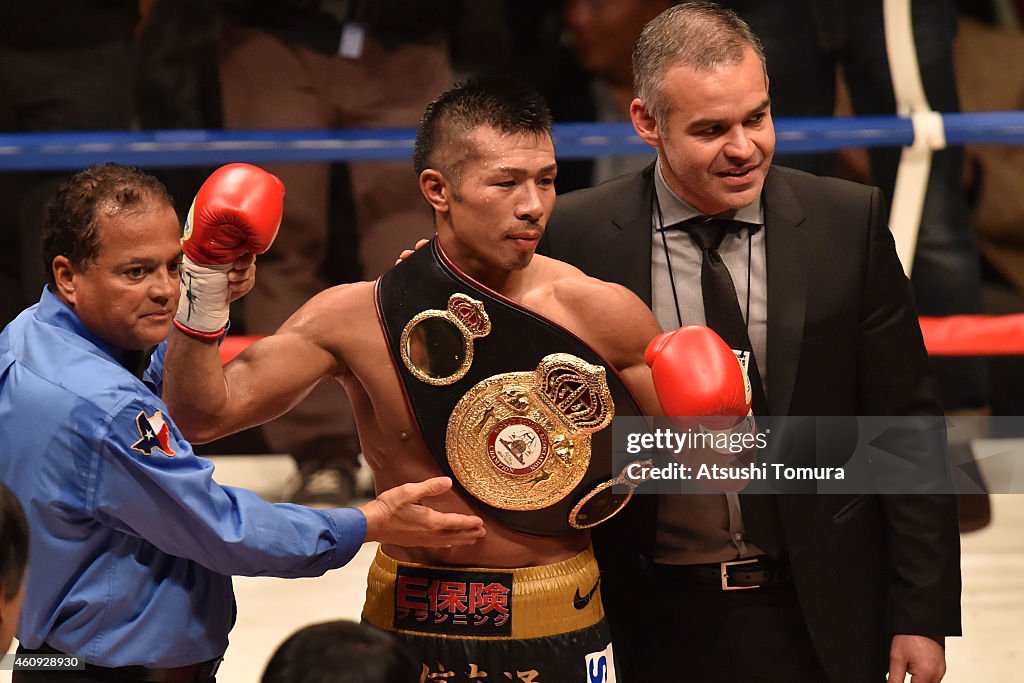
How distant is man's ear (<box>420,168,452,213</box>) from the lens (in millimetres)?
1914

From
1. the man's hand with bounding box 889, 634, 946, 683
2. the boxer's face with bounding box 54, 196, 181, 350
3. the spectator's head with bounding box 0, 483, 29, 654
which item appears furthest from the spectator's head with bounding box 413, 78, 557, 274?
the man's hand with bounding box 889, 634, 946, 683

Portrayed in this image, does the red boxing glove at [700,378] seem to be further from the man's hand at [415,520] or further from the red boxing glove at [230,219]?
the red boxing glove at [230,219]

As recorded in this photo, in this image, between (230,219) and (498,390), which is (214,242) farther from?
(498,390)

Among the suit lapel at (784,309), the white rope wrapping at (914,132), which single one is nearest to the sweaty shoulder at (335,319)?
the suit lapel at (784,309)

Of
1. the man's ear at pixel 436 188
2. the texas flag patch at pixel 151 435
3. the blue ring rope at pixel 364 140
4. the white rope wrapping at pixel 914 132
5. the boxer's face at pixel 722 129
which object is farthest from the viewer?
the white rope wrapping at pixel 914 132

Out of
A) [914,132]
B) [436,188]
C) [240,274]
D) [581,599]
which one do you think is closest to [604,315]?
[436,188]

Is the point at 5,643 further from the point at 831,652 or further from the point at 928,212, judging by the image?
the point at 928,212

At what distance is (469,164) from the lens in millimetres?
1877

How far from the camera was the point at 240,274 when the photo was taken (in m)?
1.92

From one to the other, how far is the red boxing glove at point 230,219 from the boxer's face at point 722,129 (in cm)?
62

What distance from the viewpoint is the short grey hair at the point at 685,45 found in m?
2.04

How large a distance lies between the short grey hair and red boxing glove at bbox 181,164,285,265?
62 centimetres

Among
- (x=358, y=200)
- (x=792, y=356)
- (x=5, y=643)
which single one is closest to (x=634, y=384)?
(x=792, y=356)

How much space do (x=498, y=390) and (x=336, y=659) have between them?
56 centimetres
